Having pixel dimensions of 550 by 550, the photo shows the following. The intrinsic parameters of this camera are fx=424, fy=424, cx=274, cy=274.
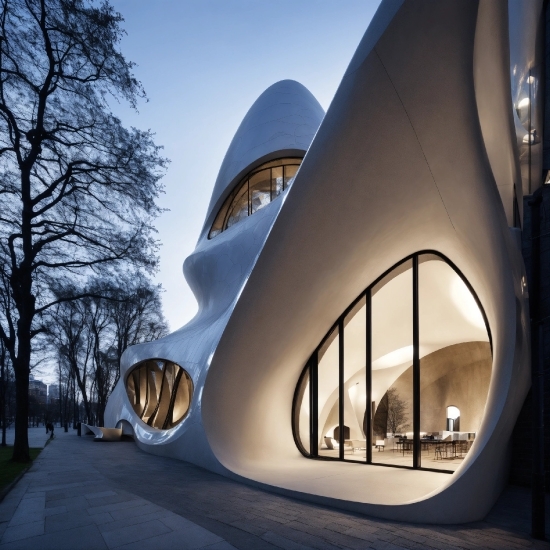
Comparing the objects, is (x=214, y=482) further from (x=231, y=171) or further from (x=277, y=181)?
(x=231, y=171)

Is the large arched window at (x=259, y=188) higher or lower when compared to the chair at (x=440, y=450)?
higher

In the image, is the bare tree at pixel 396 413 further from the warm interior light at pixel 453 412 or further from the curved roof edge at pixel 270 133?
the curved roof edge at pixel 270 133

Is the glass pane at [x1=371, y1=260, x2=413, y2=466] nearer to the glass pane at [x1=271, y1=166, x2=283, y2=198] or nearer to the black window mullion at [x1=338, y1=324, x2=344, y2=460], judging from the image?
the black window mullion at [x1=338, y1=324, x2=344, y2=460]

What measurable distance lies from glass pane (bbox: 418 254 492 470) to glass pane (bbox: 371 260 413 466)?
1.44 feet

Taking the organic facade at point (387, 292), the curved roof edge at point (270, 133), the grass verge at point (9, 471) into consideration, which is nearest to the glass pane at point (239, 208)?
the organic facade at point (387, 292)

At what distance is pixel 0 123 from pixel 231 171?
809 cm

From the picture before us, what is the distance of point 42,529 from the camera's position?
5152mm

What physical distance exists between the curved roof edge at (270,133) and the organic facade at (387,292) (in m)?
0.35

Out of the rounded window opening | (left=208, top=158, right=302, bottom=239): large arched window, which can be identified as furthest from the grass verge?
(left=208, top=158, right=302, bottom=239): large arched window

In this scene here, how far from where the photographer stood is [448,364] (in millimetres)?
14297

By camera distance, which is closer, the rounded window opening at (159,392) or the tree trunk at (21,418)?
the tree trunk at (21,418)

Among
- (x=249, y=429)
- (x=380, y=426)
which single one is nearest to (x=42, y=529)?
(x=249, y=429)

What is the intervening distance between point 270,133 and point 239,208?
326cm

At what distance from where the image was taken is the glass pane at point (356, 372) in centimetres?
991
